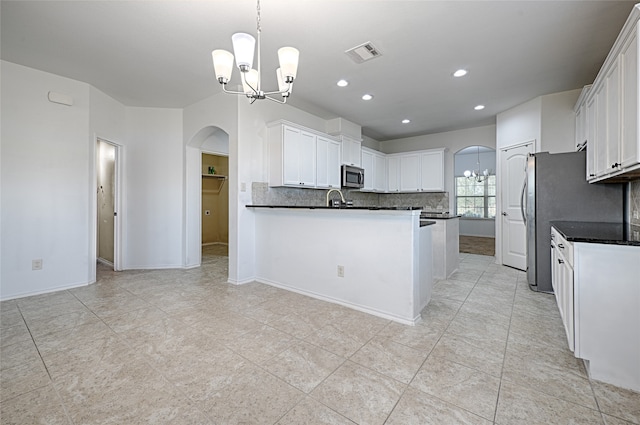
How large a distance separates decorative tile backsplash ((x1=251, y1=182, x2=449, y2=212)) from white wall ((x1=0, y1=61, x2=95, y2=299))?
7.41 feet

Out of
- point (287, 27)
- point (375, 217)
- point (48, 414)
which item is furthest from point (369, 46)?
point (48, 414)

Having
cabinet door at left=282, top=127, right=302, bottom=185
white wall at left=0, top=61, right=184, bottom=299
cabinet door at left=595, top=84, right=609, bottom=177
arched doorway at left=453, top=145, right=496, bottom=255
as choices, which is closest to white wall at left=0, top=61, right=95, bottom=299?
white wall at left=0, top=61, right=184, bottom=299

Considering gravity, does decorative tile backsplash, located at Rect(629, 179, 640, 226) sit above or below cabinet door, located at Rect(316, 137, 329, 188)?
below

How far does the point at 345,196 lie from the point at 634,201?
4184mm

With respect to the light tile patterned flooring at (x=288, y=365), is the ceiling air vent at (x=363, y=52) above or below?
above

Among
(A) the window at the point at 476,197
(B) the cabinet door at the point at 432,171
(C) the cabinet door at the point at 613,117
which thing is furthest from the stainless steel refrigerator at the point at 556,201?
(A) the window at the point at 476,197

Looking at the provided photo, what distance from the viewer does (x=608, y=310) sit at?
1.65 m

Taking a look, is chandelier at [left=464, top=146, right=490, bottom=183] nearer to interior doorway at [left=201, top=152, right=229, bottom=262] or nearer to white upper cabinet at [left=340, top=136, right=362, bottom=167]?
white upper cabinet at [left=340, top=136, right=362, bottom=167]

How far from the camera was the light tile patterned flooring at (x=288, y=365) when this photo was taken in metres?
1.45

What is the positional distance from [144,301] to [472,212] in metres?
9.69

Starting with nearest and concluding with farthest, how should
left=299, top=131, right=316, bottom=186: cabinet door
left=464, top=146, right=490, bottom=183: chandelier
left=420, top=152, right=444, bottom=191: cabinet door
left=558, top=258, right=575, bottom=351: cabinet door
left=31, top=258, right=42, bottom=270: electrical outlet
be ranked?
1. left=558, top=258, right=575, bottom=351: cabinet door
2. left=31, top=258, right=42, bottom=270: electrical outlet
3. left=299, top=131, right=316, bottom=186: cabinet door
4. left=420, top=152, right=444, bottom=191: cabinet door
5. left=464, top=146, right=490, bottom=183: chandelier

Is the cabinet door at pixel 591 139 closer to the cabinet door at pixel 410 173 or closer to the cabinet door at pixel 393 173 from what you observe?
the cabinet door at pixel 410 173

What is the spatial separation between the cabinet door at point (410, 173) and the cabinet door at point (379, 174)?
0.41m

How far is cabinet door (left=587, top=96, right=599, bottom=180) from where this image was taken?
8.59 ft
